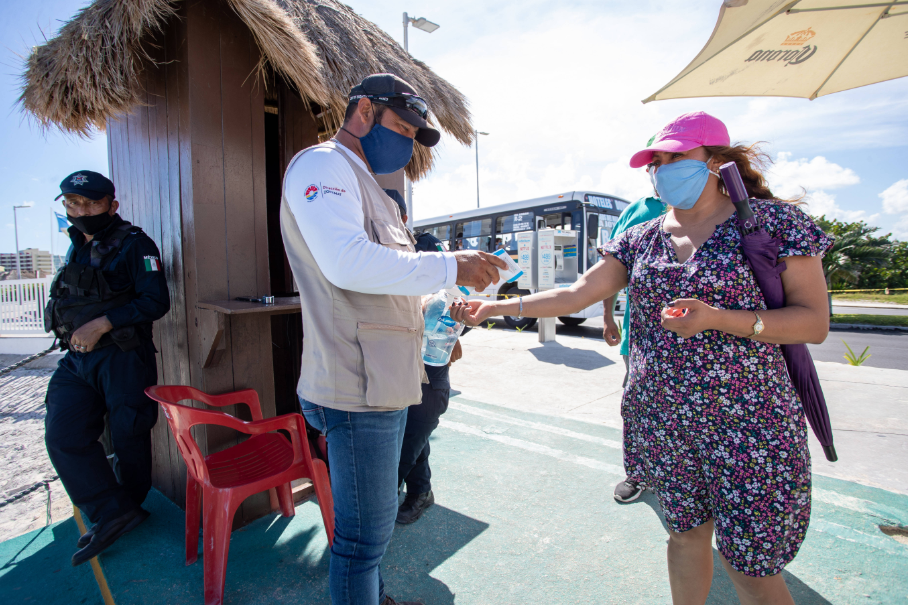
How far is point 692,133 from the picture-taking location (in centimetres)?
161

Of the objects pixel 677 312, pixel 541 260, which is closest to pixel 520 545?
pixel 677 312

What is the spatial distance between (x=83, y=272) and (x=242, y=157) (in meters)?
1.07

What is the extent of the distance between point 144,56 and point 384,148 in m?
2.10

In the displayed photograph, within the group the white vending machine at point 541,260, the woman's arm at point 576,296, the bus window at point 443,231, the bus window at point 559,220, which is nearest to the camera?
the woman's arm at point 576,296

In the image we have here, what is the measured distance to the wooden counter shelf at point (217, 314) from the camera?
232 cm

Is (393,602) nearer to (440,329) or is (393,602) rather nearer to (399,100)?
(440,329)

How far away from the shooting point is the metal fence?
28.5 ft

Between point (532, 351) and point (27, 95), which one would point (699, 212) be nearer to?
point (27, 95)

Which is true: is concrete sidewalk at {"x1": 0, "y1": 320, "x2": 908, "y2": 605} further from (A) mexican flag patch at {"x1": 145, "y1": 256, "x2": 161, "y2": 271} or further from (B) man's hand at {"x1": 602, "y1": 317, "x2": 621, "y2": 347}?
(A) mexican flag patch at {"x1": 145, "y1": 256, "x2": 161, "y2": 271}

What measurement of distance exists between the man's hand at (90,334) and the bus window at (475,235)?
35.4 feet

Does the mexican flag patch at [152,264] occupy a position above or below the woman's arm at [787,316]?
above

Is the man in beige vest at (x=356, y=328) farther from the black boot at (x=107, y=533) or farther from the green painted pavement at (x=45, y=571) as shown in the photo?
the black boot at (x=107, y=533)

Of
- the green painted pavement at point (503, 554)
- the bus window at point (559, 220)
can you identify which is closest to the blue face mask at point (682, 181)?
the green painted pavement at point (503, 554)

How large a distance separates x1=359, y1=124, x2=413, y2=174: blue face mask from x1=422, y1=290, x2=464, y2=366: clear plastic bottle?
75 cm
